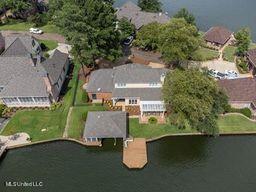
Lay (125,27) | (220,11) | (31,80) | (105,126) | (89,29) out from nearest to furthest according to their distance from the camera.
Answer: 1. (105,126)
2. (31,80)
3. (89,29)
4. (125,27)
5. (220,11)

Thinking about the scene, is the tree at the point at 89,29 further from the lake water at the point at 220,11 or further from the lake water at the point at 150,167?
the lake water at the point at 220,11

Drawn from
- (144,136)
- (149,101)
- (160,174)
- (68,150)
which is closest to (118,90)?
(149,101)

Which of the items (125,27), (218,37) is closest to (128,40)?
(125,27)

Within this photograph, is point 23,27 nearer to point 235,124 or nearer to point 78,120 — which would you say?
point 78,120

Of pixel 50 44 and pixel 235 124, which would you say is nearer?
pixel 235 124

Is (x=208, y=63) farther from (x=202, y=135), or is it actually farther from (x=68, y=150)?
(x=68, y=150)
